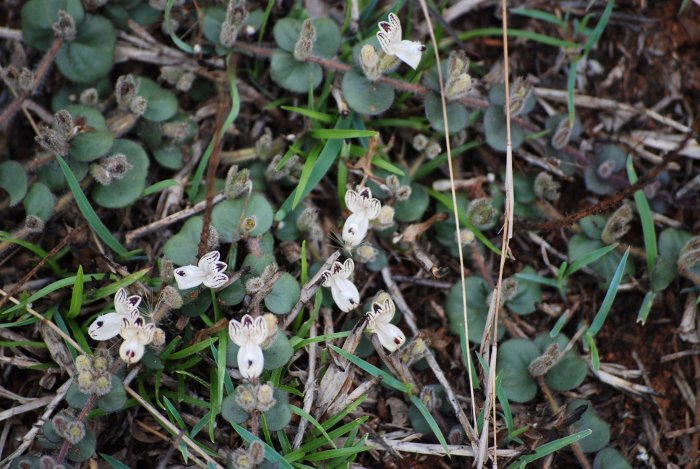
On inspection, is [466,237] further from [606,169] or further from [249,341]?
[249,341]

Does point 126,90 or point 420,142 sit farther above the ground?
point 126,90

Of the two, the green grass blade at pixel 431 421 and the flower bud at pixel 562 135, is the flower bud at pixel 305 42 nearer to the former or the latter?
the flower bud at pixel 562 135

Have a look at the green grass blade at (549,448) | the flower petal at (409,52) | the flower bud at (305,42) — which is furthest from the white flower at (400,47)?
the green grass blade at (549,448)

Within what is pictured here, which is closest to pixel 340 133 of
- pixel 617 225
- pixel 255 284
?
pixel 255 284

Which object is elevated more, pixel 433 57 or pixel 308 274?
pixel 433 57

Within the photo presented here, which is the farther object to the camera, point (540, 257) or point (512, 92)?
point (540, 257)

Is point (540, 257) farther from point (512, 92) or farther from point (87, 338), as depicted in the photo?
point (87, 338)

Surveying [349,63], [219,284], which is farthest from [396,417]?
[349,63]

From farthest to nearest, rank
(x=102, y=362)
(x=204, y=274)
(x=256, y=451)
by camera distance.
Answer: (x=204, y=274), (x=102, y=362), (x=256, y=451)
